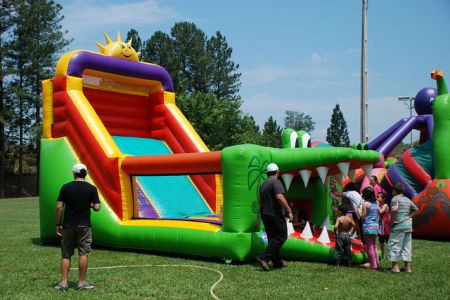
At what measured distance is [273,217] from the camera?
650cm

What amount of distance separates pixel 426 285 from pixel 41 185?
6.52 metres

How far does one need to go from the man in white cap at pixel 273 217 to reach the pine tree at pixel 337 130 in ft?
172

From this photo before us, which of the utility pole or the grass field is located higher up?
the utility pole

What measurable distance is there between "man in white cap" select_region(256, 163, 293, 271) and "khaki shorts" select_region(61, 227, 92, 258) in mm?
2124

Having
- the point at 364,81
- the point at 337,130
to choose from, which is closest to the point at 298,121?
the point at 337,130

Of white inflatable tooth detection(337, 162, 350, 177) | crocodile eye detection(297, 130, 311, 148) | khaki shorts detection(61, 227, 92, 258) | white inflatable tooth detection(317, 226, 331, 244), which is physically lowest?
white inflatable tooth detection(317, 226, 331, 244)

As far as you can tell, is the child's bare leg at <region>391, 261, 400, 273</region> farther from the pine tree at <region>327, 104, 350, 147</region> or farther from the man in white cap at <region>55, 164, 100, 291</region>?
the pine tree at <region>327, 104, 350, 147</region>

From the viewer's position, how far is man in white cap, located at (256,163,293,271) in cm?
643

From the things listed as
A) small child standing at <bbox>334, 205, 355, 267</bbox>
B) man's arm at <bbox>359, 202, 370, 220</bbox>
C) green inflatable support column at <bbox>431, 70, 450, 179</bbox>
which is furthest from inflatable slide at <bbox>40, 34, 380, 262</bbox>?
green inflatable support column at <bbox>431, 70, 450, 179</bbox>

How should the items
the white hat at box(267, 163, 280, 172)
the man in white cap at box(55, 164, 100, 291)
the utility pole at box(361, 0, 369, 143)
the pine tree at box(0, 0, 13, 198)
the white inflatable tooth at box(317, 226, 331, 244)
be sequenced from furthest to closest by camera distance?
the pine tree at box(0, 0, 13, 198) → the utility pole at box(361, 0, 369, 143) → the white inflatable tooth at box(317, 226, 331, 244) → the white hat at box(267, 163, 280, 172) → the man in white cap at box(55, 164, 100, 291)

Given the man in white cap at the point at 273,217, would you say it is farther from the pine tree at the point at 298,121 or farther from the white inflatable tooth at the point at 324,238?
the pine tree at the point at 298,121

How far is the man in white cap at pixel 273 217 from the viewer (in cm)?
643

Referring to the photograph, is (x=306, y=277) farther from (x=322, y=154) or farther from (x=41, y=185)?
(x=41, y=185)

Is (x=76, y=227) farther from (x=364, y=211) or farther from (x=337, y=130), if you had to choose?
(x=337, y=130)
